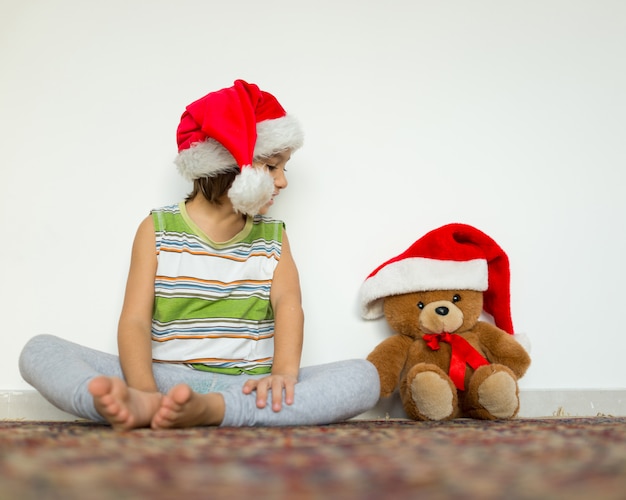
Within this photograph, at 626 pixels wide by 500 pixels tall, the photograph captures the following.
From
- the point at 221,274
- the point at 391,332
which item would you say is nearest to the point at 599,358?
the point at 391,332

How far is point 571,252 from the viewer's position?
1.46 metres

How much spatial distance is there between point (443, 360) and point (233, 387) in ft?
1.60

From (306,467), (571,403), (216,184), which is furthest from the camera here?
(571,403)

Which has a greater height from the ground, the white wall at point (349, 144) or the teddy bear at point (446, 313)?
the white wall at point (349, 144)

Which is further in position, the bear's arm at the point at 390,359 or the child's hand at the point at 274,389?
the bear's arm at the point at 390,359

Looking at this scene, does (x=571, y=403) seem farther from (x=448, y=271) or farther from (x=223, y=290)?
(x=223, y=290)

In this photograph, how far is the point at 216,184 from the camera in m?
1.17

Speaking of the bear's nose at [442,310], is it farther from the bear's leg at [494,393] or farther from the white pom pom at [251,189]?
the white pom pom at [251,189]

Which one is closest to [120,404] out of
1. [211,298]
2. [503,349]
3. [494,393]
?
[211,298]

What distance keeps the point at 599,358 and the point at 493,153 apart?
0.54 meters

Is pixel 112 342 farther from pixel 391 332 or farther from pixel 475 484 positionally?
pixel 475 484

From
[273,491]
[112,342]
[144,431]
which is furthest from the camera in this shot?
[112,342]

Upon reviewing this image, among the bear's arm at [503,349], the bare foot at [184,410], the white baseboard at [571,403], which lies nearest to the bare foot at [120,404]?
the bare foot at [184,410]

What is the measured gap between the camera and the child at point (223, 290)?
958mm
